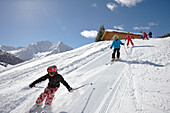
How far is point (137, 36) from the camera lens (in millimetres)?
28828

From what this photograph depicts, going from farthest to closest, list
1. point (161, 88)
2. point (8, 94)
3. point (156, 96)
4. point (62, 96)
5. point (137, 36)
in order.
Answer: point (137, 36) < point (8, 94) < point (62, 96) < point (161, 88) < point (156, 96)

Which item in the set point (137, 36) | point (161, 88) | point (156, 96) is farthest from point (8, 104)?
point (137, 36)

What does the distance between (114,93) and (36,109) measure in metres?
2.27

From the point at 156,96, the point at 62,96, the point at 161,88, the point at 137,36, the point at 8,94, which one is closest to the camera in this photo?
the point at 156,96

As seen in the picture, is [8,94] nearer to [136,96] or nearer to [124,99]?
[124,99]

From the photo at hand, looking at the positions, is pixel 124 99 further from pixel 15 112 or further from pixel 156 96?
pixel 15 112

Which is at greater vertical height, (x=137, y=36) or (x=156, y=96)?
(x=137, y=36)

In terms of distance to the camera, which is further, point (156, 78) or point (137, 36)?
point (137, 36)

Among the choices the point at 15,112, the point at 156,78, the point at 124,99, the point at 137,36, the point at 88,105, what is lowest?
the point at 15,112

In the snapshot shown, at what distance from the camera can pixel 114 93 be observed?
2.79 meters

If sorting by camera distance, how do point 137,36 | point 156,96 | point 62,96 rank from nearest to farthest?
point 156,96 < point 62,96 < point 137,36

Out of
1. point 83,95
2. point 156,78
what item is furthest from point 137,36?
point 83,95

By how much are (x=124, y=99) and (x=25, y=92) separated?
3.44 meters

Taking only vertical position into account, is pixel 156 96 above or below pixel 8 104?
above
